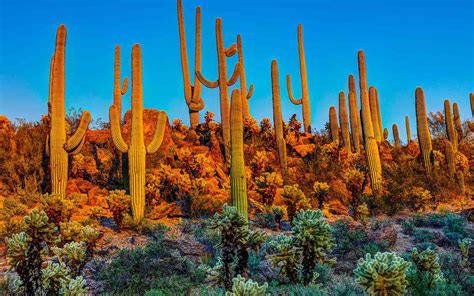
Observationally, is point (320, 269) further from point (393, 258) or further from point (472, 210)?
point (472, 210)

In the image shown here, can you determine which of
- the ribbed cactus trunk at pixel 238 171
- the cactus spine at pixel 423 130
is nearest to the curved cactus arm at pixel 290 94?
the cactus spine at pixel 423 130

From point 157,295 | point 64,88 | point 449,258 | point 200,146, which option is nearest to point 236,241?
point 157,295

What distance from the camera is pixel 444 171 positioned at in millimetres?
15883

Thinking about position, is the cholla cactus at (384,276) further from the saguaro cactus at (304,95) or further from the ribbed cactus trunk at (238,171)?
the saguaro cactus at (304,95)

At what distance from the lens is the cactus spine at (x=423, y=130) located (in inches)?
638

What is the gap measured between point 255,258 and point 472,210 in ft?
27.3

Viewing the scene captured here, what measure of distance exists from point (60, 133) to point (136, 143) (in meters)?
2.25

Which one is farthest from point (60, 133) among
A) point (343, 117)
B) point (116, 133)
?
point (343, 117)

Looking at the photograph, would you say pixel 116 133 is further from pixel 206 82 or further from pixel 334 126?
pixel 334 126

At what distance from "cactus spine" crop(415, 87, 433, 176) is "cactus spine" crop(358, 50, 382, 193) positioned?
2037 millimetres

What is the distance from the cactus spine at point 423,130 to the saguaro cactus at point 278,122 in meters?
5.54

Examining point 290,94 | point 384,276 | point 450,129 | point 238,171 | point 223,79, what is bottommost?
point 384,276

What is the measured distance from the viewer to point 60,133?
11.9 metres

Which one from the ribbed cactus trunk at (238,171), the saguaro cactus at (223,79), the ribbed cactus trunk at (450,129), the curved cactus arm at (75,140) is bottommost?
the ribbed cactus trunk at (238,171)
